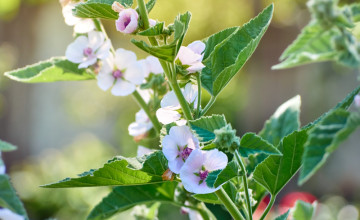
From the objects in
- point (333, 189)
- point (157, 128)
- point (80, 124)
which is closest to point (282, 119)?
point (157, 128)

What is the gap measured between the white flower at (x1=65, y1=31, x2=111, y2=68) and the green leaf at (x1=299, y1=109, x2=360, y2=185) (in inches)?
14.8

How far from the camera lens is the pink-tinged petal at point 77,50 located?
0.80 m

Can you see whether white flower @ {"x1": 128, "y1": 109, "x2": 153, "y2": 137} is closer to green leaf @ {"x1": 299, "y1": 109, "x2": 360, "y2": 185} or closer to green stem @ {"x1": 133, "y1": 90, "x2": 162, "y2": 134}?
green stem @ {"x1": 133, "y1": 90, "x2": 162, "y2": 134}

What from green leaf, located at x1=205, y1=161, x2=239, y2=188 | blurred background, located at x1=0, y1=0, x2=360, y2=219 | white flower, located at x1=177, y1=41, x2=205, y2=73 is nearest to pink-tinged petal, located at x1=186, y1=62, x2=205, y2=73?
white flower, located at x1=177, y1=41, x2=205, y2=73

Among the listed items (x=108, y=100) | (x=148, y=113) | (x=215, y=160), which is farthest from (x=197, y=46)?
(x=108, y=100)

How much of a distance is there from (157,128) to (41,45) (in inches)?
300

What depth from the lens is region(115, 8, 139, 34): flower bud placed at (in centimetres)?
57

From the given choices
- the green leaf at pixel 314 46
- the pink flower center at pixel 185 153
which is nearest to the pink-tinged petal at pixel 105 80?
the pink flower center at pixel 185 153

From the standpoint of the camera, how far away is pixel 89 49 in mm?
779

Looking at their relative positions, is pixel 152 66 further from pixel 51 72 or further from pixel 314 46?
pixel 314 46

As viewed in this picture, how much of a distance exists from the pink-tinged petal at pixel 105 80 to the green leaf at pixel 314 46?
1.26ft

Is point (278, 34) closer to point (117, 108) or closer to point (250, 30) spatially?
point (117, 108)

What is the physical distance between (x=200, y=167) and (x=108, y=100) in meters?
5.90

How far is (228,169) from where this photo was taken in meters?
0.55
